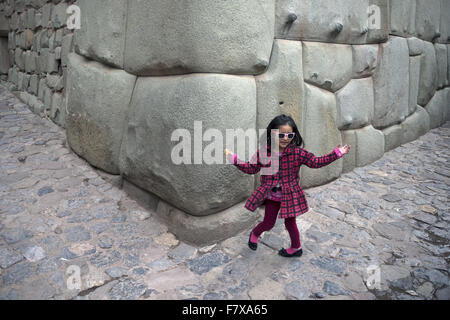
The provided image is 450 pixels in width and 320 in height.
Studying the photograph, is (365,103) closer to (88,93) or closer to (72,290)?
(88,93)

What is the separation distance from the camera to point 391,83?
3.66 metres

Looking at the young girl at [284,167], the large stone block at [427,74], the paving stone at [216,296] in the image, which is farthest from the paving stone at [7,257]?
the large stone block at [427,74]

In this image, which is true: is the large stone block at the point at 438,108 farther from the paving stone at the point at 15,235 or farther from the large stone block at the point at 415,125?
the paving stone at the point at 15,235

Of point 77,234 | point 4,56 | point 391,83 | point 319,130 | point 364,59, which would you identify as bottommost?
point 77,234

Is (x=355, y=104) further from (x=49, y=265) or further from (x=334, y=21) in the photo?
(x=49, y=265)

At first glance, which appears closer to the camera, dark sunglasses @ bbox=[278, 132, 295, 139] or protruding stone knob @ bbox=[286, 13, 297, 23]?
dark sunglasses @ bbox=[278, 132, 295, 139]

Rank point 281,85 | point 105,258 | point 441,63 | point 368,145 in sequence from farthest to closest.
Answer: point 441,63 → point 368,145 → point 281,85 → point 105,258

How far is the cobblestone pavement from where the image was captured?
67.6 inches

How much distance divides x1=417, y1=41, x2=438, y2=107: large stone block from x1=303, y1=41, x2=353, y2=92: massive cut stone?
2.08m

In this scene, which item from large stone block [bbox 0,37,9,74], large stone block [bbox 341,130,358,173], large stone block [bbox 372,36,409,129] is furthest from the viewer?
large stone block [bbox 0,37,9,74]

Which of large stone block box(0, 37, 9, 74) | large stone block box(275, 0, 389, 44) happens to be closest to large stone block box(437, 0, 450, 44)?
large stone block box(275, 0, 389, 44)

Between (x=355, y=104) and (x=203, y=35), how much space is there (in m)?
1.86

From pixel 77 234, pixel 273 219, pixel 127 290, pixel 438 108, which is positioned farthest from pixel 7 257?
pixel 438 108

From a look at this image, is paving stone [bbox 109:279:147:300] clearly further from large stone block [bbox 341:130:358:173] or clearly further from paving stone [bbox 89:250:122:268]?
large stone block [bbox 341:130:358:173]
